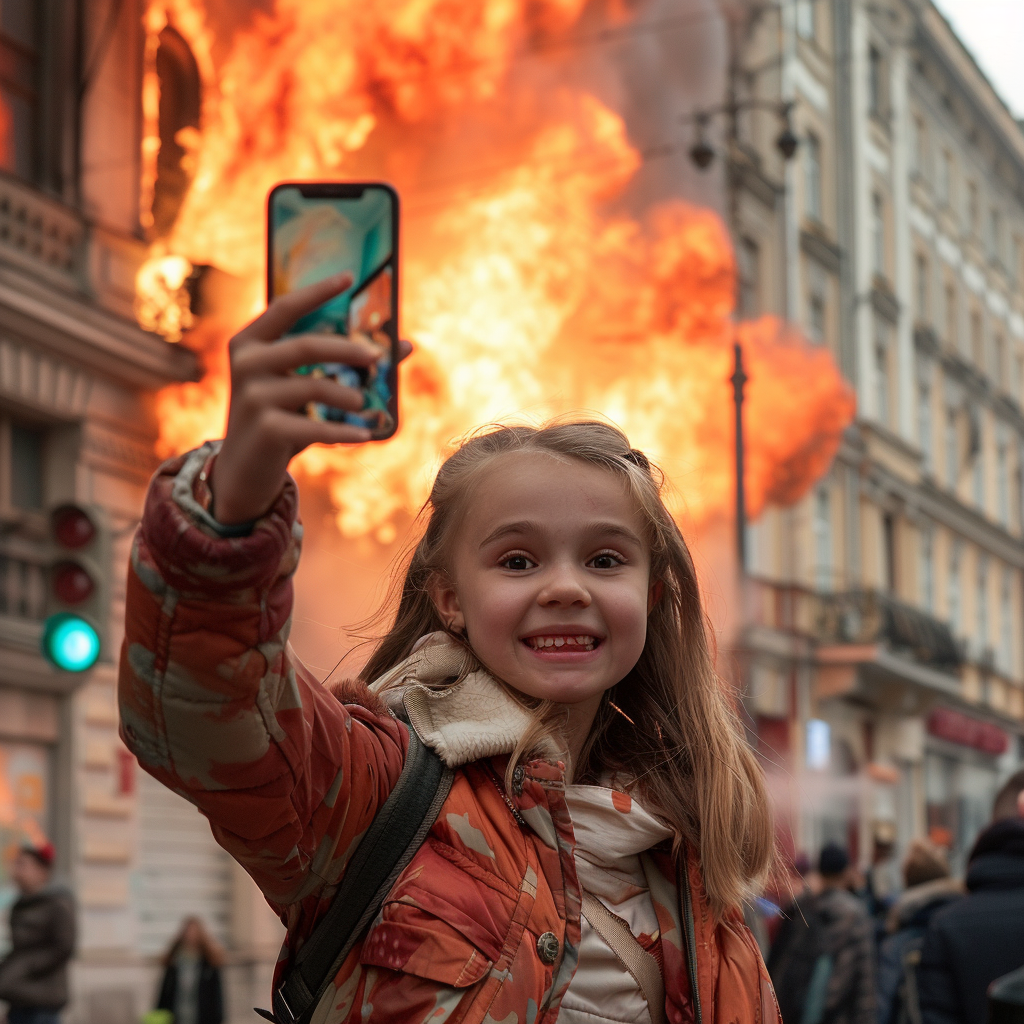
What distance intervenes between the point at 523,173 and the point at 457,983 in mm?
17195

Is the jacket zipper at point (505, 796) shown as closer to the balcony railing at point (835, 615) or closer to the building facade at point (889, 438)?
the building facade at point (889, 438)

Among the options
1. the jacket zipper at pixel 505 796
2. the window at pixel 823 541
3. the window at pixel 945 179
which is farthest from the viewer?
the window at pixel 945 179

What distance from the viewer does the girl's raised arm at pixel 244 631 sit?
141cm

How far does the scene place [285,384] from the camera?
4.58 ft

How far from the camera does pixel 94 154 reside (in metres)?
13.0

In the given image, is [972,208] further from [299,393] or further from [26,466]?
[299,393]

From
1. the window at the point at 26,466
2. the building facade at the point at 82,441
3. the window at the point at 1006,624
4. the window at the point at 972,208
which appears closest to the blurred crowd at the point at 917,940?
the building facade at the point at 82,441

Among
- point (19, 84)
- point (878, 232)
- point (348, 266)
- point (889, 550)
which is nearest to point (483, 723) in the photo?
point (348, 266)

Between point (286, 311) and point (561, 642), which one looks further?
point (561, 642)

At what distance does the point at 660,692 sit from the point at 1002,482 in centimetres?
3885

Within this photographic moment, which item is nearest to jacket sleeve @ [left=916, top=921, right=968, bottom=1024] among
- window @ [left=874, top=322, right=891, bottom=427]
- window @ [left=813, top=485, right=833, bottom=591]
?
window @ [left=813, top=485, right=833, bottom=591]

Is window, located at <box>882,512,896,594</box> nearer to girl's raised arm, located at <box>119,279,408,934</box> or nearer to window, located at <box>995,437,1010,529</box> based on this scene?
window, located at <box>995,437,1010,529</box>

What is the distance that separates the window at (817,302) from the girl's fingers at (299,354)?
1040 inches

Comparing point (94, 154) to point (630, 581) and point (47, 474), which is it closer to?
point (47, 474)
